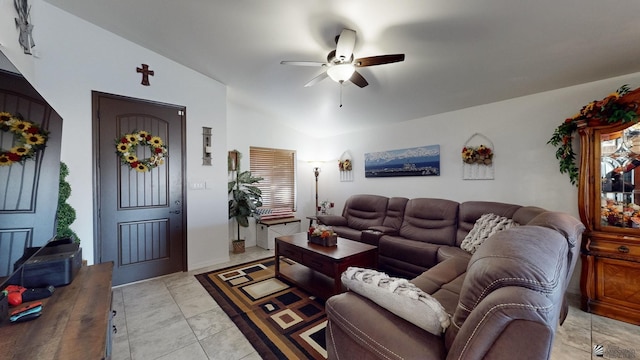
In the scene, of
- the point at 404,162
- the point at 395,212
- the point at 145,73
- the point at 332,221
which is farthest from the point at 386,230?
the point at 145,73

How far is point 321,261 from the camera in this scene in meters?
2.56

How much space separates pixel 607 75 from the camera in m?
2.37

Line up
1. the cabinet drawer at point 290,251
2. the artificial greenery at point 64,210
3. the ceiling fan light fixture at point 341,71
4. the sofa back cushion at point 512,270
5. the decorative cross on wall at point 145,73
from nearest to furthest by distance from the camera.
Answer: the sofa back cushion at point 512,270, the ceiling fan light fixture at point 341,71, the artificial greenery at point 64,210, the cabinet drawer at point 290,251, the decorative cross on wall at point 145,73

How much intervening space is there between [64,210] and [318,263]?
103 inches

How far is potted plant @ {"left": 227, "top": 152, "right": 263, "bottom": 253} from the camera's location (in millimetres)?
4145

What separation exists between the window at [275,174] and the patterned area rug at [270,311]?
183cm

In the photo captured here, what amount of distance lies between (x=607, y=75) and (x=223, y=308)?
14.3 feet

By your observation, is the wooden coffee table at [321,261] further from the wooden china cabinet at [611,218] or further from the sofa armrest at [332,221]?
the wooden china cabinet at [611,218]

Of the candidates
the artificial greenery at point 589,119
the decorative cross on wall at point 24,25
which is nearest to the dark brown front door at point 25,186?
the decorative cross on wall at point 24,25

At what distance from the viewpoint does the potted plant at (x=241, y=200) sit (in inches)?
163

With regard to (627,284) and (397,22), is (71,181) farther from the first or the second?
(627,284)

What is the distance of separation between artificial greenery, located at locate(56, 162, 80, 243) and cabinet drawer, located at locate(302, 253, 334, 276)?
2.26 meters

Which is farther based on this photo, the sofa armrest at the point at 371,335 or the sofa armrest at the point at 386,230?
the sofa armrest at the point at 386,230

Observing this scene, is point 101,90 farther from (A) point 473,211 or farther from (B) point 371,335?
(A) point 473,211
